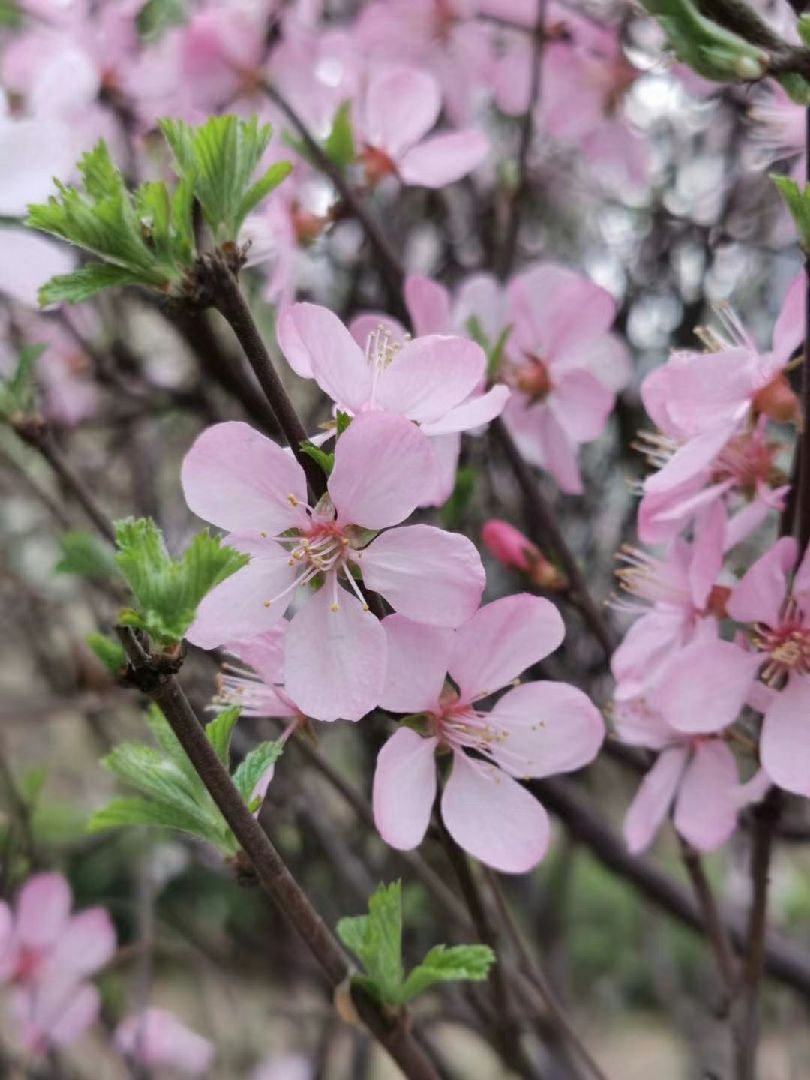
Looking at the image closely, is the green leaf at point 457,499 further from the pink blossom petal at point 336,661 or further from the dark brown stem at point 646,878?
the dark brown stem at point 646,878

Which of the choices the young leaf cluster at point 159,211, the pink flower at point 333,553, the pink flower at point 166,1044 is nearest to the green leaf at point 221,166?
the young leaf cluster at point 159,211

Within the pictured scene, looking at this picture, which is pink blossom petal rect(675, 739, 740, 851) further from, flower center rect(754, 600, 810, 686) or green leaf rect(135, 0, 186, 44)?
green leaf rect(135, 0, 186, 44)

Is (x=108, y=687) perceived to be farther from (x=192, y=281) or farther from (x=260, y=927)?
(x=260, y=927)

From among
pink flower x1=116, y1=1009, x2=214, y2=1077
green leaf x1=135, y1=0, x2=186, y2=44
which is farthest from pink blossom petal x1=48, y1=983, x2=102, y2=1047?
green leaf x1=135, y1=0, x2=186, y2=44

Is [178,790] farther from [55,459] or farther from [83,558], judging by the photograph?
[55,459]

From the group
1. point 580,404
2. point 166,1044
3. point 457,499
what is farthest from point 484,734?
point 166,1044

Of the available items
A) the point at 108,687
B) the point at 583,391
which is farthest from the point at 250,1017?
the point at 583,391
